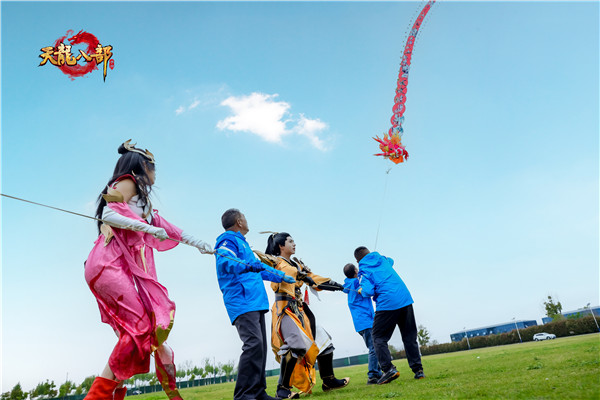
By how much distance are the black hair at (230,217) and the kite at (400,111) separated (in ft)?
14.5

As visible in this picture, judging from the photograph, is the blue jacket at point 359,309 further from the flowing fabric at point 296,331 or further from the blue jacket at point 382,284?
the flowing fabric at point 296,331

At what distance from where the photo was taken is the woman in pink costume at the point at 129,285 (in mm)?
2955

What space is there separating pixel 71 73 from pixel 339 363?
114 ft

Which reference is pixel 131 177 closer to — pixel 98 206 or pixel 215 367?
pixel 98 206

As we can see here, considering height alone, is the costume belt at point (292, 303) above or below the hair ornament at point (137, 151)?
below

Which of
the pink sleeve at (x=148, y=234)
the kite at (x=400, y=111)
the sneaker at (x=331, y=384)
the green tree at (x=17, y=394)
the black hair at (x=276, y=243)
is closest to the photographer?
the pink sleeve at (x=148, y=234)

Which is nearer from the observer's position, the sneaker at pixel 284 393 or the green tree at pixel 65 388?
the sneaker at pixel 284 393

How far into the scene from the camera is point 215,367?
90.5 ft

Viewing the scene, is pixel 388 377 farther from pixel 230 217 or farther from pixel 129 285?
pixel 129 285

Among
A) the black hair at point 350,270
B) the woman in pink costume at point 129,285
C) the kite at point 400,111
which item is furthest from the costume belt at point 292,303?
the kite at point 400,111

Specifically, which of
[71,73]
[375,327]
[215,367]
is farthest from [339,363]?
[71,73]

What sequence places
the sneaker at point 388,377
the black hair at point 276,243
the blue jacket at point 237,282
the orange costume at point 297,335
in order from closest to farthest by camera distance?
the blue jacket at point 237,282, the orange costume at point 297,335, the sneaker at point 388,377, the black hair at point 276,243

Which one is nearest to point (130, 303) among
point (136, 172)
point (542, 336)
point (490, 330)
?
point (136, 172)

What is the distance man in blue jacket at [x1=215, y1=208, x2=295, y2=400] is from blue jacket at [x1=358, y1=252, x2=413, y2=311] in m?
1.83
